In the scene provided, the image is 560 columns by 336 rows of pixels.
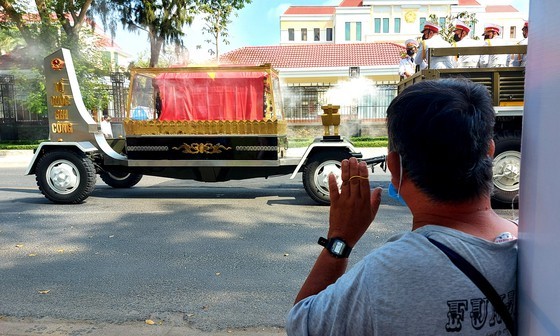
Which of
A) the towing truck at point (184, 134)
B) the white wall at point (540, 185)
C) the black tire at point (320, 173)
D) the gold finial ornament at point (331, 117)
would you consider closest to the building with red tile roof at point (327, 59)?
the towing truck at point (184, 134)

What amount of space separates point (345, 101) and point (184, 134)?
15.3 metres

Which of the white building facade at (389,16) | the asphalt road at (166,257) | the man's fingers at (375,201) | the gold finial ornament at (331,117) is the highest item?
the white building facade at (389,16)

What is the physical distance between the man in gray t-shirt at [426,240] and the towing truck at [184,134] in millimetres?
5591

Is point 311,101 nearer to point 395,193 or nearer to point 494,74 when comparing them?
point 494,74

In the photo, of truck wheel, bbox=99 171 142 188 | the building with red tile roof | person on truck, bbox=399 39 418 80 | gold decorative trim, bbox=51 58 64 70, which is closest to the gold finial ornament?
person on truck, bbox=399 39 418 80

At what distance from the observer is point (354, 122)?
2056cm

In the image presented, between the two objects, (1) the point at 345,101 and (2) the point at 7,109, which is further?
(1) the point at 345,101

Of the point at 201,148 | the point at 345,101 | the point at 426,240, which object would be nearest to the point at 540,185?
the point at 426,240

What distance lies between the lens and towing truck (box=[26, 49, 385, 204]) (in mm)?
7031

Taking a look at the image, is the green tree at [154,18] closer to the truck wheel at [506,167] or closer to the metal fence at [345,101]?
the metal fence at [345,101]

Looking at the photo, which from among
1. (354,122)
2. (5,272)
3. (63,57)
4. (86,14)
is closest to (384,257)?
(5,272)

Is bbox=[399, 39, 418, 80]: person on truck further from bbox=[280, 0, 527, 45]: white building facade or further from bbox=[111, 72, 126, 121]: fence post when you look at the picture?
bbox=[280, 0, 527, 45]: white building facade

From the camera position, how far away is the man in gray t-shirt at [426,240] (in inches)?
39.4

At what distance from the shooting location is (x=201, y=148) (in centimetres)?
714
